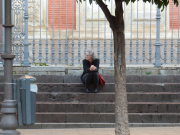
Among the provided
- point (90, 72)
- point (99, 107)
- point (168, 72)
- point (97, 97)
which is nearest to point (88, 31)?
point (168, 72)

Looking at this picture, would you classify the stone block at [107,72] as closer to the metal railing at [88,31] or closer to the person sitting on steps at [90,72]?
the metal railing at [88,31]

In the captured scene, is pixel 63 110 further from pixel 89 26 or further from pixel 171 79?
pixel 89 26

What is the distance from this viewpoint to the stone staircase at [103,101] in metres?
8.01

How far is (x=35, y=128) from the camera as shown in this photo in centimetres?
770

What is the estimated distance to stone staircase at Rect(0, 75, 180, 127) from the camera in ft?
26.3

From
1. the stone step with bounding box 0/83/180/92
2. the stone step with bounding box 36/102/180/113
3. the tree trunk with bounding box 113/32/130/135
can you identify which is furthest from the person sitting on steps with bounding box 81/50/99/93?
the tree trunk with bounding box 113/32/130/135

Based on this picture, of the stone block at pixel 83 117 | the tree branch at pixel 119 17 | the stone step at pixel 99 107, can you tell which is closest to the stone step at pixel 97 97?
the stone step at pixel 99 107

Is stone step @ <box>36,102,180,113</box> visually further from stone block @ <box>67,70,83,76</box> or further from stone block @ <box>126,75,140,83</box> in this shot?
stone block @ <box>67,70,83,76</box>

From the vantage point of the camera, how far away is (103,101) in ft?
28.5

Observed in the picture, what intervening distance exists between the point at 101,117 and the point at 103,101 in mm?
748

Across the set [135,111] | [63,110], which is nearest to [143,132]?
[135,111]

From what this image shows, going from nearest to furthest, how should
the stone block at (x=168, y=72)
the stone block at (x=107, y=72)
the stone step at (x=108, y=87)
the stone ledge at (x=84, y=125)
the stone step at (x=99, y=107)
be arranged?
the stone ledge at (x=84, y=125) < the stone step at (x=99, y=107) < the stone step at (x=108, y=87) < the stone block at (x=107, y=72) < the stone block at (x=168, y=72)

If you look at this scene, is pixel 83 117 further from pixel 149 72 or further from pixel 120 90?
pixel 149 72

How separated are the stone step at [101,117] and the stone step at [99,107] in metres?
0.25
